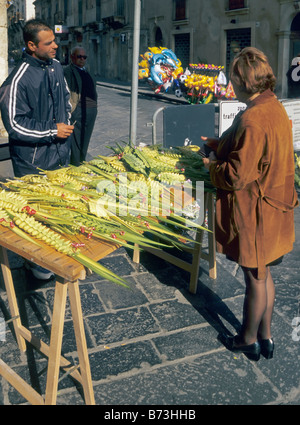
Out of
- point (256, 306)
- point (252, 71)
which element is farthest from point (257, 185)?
point (256, 306)

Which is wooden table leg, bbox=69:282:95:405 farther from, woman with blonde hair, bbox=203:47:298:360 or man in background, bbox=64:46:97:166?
man in background, bbox=64:46:97:166

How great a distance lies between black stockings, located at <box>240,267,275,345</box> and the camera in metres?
2.78

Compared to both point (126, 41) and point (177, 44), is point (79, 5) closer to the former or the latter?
point (126, 41)

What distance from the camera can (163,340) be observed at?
3156 mm

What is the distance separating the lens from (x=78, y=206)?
2441 millimetres

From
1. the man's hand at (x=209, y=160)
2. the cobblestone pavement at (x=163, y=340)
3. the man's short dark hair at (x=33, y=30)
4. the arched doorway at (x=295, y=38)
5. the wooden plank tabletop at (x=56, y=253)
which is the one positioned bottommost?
the cobblestone pavement at (x=163, y=340)

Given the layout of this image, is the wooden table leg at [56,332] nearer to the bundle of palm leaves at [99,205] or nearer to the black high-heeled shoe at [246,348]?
the bundle of palm leaves at [99,205]

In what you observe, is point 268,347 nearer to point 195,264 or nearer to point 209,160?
point 195,264

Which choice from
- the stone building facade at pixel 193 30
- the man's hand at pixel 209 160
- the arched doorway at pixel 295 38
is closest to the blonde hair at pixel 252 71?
the man's hand at pixel 209 160

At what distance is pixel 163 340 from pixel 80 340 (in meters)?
0.96

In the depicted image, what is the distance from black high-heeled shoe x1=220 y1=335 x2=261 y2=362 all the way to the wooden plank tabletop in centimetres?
119

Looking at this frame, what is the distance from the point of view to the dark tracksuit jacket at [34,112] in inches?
137

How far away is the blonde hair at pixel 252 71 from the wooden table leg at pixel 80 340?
1.41 metres
